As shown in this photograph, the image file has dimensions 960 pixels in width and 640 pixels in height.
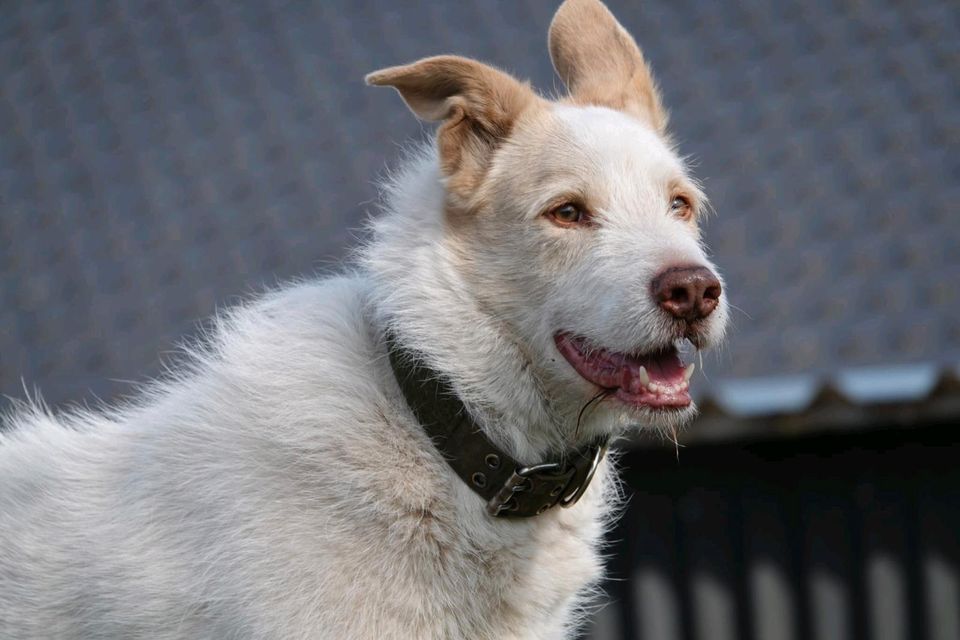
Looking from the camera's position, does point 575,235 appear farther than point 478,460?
Yes

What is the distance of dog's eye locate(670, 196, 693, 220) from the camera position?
3508 millimetres

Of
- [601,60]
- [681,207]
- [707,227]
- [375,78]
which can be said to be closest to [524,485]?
[681,207]

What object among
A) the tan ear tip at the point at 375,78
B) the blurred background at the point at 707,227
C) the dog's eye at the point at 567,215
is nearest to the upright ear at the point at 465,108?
the tan ear tip at the point at 375,78

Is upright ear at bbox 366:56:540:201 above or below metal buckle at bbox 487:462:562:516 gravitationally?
above

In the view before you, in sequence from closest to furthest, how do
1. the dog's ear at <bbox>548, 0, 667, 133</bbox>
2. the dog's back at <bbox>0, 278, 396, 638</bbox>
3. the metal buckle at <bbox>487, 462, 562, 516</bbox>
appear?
the dog's back at <bbox>0, 278, 396, 638</bbox> → the metal buckle at <bbox>487, 462, 562, 516</bbox> → the dog's ear at <bbox>548, 0, 667, 133</bbox>

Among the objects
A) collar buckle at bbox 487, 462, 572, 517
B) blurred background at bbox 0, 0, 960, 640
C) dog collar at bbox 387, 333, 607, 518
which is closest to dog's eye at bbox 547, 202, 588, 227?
dog collar at bbox 387, 333, 607, 518

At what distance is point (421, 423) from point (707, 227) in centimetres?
510

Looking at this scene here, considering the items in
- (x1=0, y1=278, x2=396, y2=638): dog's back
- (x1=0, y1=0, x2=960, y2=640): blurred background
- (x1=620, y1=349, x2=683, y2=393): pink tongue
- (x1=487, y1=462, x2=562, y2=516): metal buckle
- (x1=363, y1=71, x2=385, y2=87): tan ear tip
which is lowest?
(x1=0, y1=0, x2=960, y2=640): blurred background

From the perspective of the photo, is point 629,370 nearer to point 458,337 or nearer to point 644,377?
point 644,377

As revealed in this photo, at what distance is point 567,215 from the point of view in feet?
11.0

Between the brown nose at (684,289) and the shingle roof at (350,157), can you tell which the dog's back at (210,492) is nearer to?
the brown nose at (684,289)

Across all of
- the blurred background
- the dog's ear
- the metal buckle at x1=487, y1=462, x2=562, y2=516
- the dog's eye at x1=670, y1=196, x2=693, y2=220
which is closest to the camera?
the metal buckle at x1=487, y1=462, x2=562, y2=516

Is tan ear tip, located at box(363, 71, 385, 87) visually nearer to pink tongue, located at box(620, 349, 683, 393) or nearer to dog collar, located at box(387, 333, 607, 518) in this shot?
dog collar, located at box(387, 333, 607, 518)

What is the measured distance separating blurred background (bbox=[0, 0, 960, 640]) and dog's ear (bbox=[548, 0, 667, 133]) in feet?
7.67
